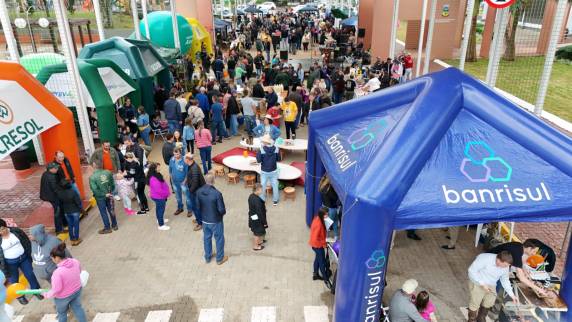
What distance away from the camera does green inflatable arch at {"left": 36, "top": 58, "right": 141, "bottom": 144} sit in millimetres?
11070

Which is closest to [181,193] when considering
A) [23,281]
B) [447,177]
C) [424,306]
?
[23,281]

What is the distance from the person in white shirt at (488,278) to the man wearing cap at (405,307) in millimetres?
1078

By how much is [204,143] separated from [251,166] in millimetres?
1266

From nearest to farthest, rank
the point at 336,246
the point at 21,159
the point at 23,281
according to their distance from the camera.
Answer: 1. the point at 336,246
2. the point at 23,281
3. the point at 21,159

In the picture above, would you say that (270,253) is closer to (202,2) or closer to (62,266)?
(62,266)

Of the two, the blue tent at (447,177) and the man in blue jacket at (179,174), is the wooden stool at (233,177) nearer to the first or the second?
the man in blue jacket at (179,174)

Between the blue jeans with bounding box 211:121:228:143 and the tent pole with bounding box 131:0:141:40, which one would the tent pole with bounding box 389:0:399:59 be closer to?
the blue jeans with bounding box 211:121:228:143

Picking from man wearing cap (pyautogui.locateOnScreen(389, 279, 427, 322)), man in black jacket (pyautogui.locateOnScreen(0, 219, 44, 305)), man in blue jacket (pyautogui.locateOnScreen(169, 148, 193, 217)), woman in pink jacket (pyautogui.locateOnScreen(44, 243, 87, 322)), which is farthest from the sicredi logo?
man wearing cap (pyautogui.locateOnScreen(389, 279, 427, 322))

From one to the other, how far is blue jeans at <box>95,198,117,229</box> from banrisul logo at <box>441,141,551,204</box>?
6.19 metres

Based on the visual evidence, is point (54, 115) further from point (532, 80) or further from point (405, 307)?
point (532, 80)

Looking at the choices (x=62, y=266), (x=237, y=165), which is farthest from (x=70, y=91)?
(x=62, y=266)

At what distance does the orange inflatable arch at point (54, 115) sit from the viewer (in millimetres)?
8114

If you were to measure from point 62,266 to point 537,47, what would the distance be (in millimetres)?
24301

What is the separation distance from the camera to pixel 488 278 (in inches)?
221
